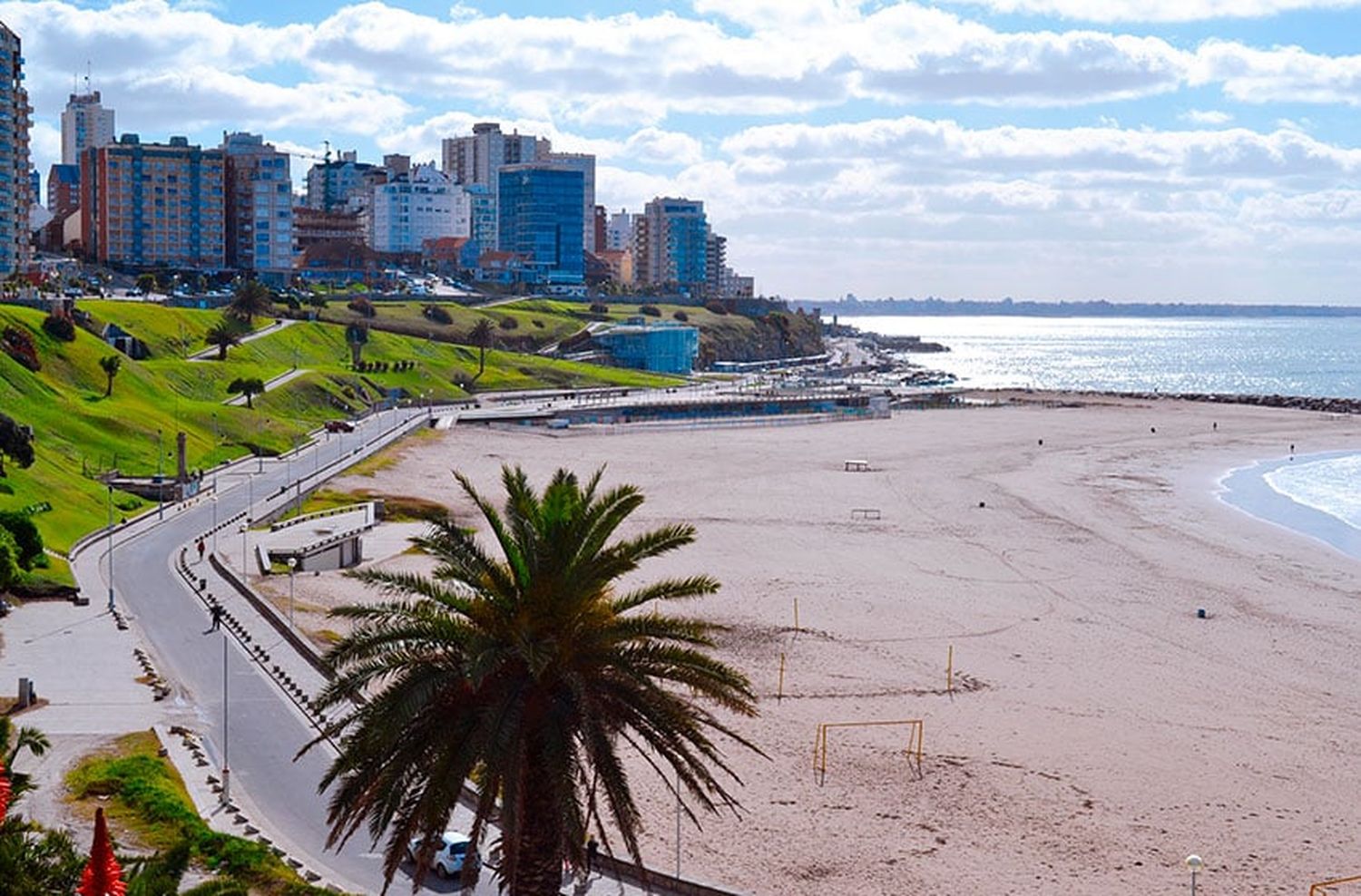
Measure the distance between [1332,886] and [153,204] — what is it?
144 m

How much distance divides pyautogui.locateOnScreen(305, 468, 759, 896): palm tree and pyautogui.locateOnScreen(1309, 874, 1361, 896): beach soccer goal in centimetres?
1253

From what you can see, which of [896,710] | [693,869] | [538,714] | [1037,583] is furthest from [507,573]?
[1037,583]

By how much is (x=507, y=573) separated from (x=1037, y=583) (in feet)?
119

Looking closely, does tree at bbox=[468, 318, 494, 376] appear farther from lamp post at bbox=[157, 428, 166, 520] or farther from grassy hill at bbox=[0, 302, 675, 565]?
lamp post at bbox=[157, 428, 166, 520]

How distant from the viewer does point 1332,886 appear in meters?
24.2

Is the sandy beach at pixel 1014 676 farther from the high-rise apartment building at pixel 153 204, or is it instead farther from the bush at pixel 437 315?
the high-rise apartment building at pixel 153 204

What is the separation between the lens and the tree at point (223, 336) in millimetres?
96125

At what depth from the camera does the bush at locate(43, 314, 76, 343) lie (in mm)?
77938

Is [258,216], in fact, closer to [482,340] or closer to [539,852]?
[482,340]

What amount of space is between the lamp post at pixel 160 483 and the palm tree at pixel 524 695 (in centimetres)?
4032

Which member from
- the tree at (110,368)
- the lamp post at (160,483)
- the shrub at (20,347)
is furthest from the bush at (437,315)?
the lamp post at (160,483)

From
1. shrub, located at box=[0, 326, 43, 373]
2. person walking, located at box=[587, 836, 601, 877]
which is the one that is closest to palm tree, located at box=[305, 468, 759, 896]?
person walking, located at box=[587, 836, 601, 877]

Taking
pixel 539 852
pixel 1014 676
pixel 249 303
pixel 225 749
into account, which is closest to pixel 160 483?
pixel 225 749

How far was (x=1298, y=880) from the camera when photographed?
2450 cm
